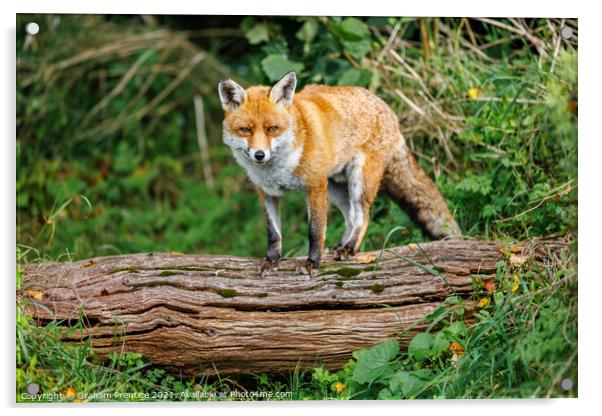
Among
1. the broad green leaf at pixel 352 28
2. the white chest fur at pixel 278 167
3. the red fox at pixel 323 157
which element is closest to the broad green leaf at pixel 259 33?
the broad green leaf at pixel 352 28

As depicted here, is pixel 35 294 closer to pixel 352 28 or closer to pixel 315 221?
pixel 315 221

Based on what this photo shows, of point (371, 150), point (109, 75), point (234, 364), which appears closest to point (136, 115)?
point (109, 75)

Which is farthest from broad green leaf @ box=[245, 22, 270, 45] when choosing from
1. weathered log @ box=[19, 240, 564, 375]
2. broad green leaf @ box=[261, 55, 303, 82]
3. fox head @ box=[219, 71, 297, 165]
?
weathered log @ box=[19, 240, 564, 375]

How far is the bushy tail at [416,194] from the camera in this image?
586 centimetres

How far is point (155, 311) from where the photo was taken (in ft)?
16.2

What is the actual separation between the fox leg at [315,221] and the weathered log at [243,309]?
0.10 m

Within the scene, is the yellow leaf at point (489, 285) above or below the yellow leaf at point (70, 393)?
above

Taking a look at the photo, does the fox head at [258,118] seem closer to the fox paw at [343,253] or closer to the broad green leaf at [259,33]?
the fox paw at [343,253]

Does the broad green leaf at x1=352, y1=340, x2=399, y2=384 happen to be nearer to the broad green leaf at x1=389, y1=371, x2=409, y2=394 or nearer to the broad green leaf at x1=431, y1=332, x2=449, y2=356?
the broad green leaf at x1=389, y1=371, x2=409, y2=394

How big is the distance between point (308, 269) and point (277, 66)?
2.01m

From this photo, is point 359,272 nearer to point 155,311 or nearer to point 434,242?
point 434,242

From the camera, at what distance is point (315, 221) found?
5219 millimetres

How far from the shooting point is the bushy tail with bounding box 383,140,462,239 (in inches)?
231

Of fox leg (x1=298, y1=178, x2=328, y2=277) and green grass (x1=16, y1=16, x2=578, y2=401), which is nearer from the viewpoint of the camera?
green grass (x1=16, y1=16, x2=578, y2=401)
